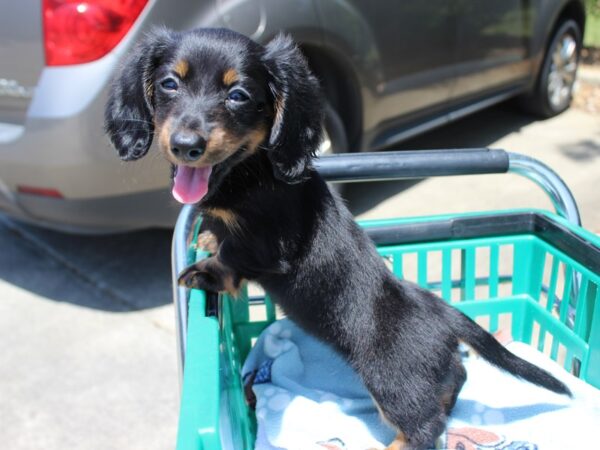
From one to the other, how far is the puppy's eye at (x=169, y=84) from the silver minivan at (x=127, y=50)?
0.44 m

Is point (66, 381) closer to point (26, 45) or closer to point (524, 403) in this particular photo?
point (26, 45)

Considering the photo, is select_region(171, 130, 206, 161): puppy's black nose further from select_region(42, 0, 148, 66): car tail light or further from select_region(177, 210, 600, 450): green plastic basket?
select_region(42, 0, 148, 66): car tail light

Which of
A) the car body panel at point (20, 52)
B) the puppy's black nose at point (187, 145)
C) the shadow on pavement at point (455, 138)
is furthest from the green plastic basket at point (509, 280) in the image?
the shadow on pavement at point (455, 138)

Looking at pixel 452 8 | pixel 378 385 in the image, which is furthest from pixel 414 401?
pixel 452 8

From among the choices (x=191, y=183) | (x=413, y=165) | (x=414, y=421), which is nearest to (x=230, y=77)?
(x=191, y=183)

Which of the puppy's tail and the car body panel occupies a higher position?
the car body panel

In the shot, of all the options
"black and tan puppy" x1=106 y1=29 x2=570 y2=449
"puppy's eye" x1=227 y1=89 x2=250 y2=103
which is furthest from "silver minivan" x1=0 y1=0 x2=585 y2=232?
"puppy's eye" x1=227 y1=89 x2=250 y2=103

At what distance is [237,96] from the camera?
176cm

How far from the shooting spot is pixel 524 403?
217 cm

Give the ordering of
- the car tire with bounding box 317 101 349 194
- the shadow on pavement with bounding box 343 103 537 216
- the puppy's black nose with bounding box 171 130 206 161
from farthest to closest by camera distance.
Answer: the shadow on pavement with bounding box 343 103 537 216, the car tire with bounding box 317 101 349 194, the puppy's black nose with bounding box 171 130 206 161

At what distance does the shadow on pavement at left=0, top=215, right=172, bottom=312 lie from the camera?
12.1 feet

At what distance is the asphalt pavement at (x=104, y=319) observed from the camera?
2828 millimetres

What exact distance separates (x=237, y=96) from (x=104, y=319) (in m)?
2.10

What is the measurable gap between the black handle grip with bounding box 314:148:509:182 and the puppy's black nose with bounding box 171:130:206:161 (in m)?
0.52
